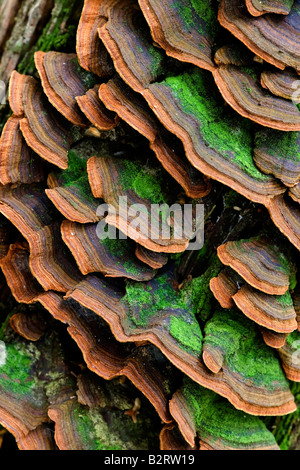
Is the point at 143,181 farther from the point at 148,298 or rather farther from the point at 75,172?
the point at 148,298

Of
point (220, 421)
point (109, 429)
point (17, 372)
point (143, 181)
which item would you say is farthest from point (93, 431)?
point (143, 181)

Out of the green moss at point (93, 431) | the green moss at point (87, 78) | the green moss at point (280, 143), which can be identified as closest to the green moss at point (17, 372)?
the green moss at point (93, 431)

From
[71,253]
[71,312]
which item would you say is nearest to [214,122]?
[71,253]

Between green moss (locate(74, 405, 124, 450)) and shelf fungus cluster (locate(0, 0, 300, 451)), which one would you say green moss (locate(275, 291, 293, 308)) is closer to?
shelf fungus cluster (locate(0, 0, 300, 451))
